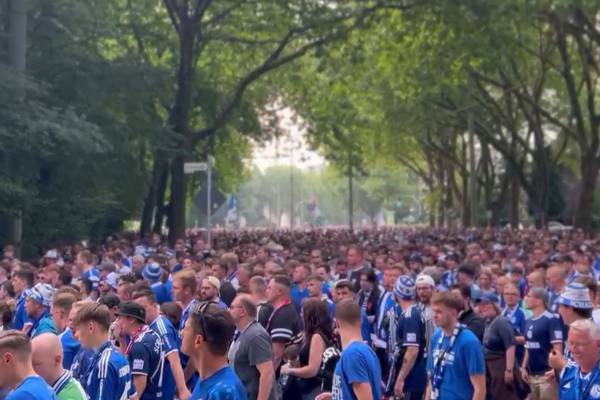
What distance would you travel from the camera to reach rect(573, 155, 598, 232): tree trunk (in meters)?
42.1

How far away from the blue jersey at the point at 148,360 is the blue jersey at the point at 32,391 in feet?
9.17

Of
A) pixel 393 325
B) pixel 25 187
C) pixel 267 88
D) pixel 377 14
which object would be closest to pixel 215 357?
pixel 393 325

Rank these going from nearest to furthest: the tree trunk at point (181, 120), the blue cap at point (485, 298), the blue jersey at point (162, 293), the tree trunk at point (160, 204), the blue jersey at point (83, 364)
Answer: the blue jersey at point (83, 364)
the blue cap at point (485, 298)
the blue jersey at point (162, 293)
the tree trunk at point (181, 120)
the tree trunk at point (160, 204)

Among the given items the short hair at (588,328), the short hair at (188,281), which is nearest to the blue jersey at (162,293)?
the short hair at (188,281)

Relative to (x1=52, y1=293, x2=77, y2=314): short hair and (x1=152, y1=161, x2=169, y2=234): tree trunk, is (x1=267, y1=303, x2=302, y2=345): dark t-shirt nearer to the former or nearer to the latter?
(x1=52, y1=293, x2=77, y2=314): short hair

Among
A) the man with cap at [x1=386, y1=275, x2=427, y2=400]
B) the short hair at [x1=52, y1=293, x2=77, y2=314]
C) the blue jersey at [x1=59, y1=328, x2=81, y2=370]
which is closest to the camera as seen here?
the blue jersey at [x1=59, y1=328, x2=81, y2=370]

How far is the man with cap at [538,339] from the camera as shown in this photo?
10.7m

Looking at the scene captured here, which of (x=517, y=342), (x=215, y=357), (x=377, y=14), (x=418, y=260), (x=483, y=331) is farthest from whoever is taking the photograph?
(x=377, y=14)

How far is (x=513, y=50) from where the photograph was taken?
33375mm

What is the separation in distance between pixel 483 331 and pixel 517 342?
4.28 feet

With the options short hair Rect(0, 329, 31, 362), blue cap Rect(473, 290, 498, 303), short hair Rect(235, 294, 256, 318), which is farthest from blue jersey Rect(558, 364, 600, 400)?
blue cap Rect(473, 290, 498, 303)

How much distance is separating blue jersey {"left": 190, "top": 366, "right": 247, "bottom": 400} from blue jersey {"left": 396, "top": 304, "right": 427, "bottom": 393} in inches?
198

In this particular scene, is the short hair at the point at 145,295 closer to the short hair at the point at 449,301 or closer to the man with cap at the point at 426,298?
the short hair at the point at 449,301

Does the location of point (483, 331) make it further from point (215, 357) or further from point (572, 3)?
point (572, 3)
